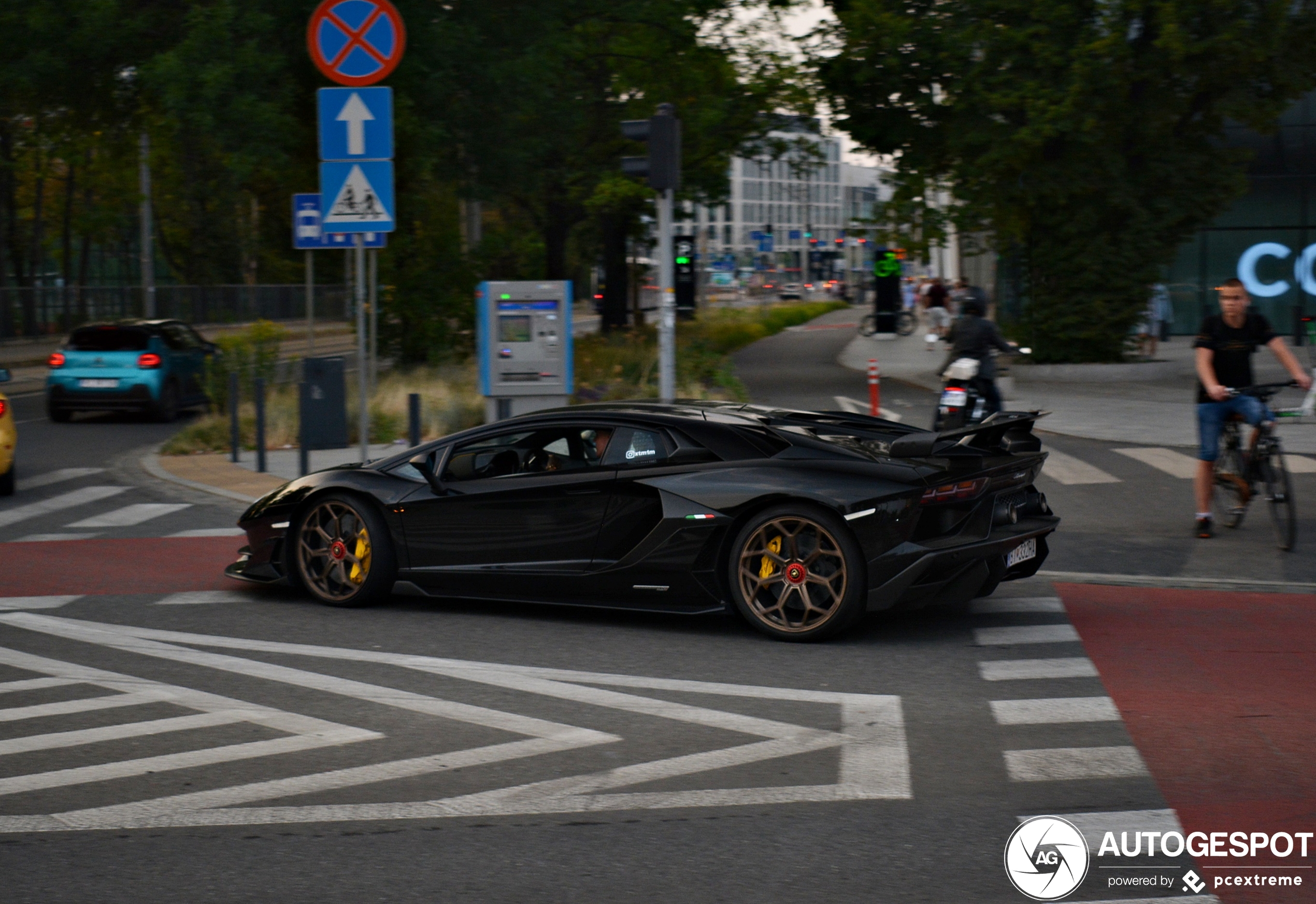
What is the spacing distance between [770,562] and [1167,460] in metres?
9.26

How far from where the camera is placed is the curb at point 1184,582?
29.4 ft

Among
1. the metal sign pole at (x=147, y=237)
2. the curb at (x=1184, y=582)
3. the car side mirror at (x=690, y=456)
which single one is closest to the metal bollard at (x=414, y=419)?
the curb at (x=1184, y=582)

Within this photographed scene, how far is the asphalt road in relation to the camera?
4.45 metres

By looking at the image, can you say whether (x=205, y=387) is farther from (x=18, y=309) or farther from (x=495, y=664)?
(x=18, y=309)

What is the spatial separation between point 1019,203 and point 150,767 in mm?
22425

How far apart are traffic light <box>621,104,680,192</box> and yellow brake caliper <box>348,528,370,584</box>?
4.39 meters

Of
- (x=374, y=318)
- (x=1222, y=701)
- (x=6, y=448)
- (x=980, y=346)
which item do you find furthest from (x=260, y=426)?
(x=1222, y=701)

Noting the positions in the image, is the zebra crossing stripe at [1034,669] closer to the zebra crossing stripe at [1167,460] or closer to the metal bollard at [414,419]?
the zebra crossing stripe at [1167,460]

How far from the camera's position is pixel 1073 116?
76.6 ft

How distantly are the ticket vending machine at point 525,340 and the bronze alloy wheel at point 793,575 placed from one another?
9338 mm

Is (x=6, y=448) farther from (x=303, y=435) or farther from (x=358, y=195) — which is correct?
(x=358, y=195)

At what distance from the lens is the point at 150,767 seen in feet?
18.2

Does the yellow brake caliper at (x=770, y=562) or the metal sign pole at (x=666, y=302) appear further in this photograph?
the metal sign pole at (x=666, y=302)

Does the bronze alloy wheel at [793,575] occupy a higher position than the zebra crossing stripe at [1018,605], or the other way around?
the bronze alloy wheel at [793,575]
